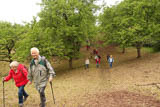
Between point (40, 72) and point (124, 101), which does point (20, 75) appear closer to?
point (40, 72)

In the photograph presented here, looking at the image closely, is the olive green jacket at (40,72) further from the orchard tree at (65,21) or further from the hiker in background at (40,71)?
the orchard tree at (65,21)

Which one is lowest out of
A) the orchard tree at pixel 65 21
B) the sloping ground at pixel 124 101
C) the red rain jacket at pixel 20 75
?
the sloping ground at pixel 124 101

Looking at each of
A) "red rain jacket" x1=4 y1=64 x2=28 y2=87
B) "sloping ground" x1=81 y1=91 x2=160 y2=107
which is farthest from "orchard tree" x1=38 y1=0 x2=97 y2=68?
"sloping ground" x1=81 y1=91 x2=160 y2=107

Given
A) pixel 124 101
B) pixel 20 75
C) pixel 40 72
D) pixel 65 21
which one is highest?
pixel 65 21

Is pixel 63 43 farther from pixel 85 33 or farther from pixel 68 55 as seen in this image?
pixel 85 33

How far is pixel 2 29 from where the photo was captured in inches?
708

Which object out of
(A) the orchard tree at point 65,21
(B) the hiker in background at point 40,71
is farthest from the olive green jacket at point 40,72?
(A) the orchard tree at point 65,21

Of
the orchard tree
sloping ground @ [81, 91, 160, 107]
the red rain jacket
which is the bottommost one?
sloping ground @ [81, 91, 160, 107]

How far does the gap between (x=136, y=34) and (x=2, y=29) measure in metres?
17.2

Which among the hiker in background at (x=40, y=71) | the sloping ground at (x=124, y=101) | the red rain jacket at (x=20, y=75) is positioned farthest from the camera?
the sloping ground at (x=124, y=101)

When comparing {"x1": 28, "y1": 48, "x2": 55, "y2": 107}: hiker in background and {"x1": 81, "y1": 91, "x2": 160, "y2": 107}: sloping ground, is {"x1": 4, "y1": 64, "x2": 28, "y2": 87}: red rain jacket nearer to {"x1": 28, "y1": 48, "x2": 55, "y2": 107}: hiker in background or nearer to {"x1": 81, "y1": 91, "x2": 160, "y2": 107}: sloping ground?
{"x1": 28, "y1": 48, "x2": 55, "y2": 107}: hiker in background

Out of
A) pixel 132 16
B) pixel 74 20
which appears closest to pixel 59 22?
pixel 74 20

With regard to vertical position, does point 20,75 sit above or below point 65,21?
below

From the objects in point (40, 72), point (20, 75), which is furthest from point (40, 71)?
point (20, 75)
